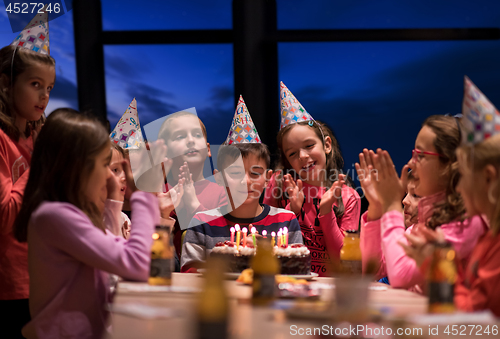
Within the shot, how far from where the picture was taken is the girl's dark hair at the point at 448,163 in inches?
64.1

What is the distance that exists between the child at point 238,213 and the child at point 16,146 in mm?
802

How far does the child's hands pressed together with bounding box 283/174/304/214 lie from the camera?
2.69m

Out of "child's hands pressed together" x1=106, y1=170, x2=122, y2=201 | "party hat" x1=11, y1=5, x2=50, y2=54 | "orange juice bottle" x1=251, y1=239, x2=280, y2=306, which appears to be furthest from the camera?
"party hat" x1=11, y1=5, x2=50, y2=54

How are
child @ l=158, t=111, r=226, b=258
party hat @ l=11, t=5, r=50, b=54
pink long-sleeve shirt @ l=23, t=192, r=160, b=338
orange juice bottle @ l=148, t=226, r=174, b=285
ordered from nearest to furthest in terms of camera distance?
1. pink long-sleeve shirt @ l=23, t=192, r=160, b=338
2. orange juice bottle @ l=148, t=226, r=174, b=285
3. party hat @ l=11, t=5, r=50, b=54
4. child @ l=158, t=111, r=226, b=258

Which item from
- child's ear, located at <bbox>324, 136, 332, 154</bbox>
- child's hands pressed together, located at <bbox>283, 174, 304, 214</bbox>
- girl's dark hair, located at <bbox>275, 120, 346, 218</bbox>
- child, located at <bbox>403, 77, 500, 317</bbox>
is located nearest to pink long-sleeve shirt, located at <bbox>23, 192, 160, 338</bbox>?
child, located at <bbox>403, 77, 500, 317</bbox>

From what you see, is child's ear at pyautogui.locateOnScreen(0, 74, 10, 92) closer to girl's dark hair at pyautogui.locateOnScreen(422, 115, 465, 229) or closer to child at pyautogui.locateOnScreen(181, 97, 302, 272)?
child at pyautogui.locateOnScreen(181, 97, 302, 272)

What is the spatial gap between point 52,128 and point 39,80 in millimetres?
699

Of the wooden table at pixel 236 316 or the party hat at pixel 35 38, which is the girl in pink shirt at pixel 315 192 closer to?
the wooden table at pixel 236 316

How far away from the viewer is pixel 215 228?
Result: 94.7 inches

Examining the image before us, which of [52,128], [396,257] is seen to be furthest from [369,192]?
[52,128]

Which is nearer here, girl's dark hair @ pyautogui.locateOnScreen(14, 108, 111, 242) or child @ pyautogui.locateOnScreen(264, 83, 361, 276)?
girl's dark hair @ pyautogui.locateOnScreen(14, 108, 111, 242)

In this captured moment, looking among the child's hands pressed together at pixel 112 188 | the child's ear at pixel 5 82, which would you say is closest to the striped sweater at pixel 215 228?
the child's hands pressed together at pixel 112 188

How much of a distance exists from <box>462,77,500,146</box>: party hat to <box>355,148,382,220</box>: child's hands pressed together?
57 cm

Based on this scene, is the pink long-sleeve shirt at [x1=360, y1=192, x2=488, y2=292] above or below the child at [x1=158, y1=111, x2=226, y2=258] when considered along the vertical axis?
below
